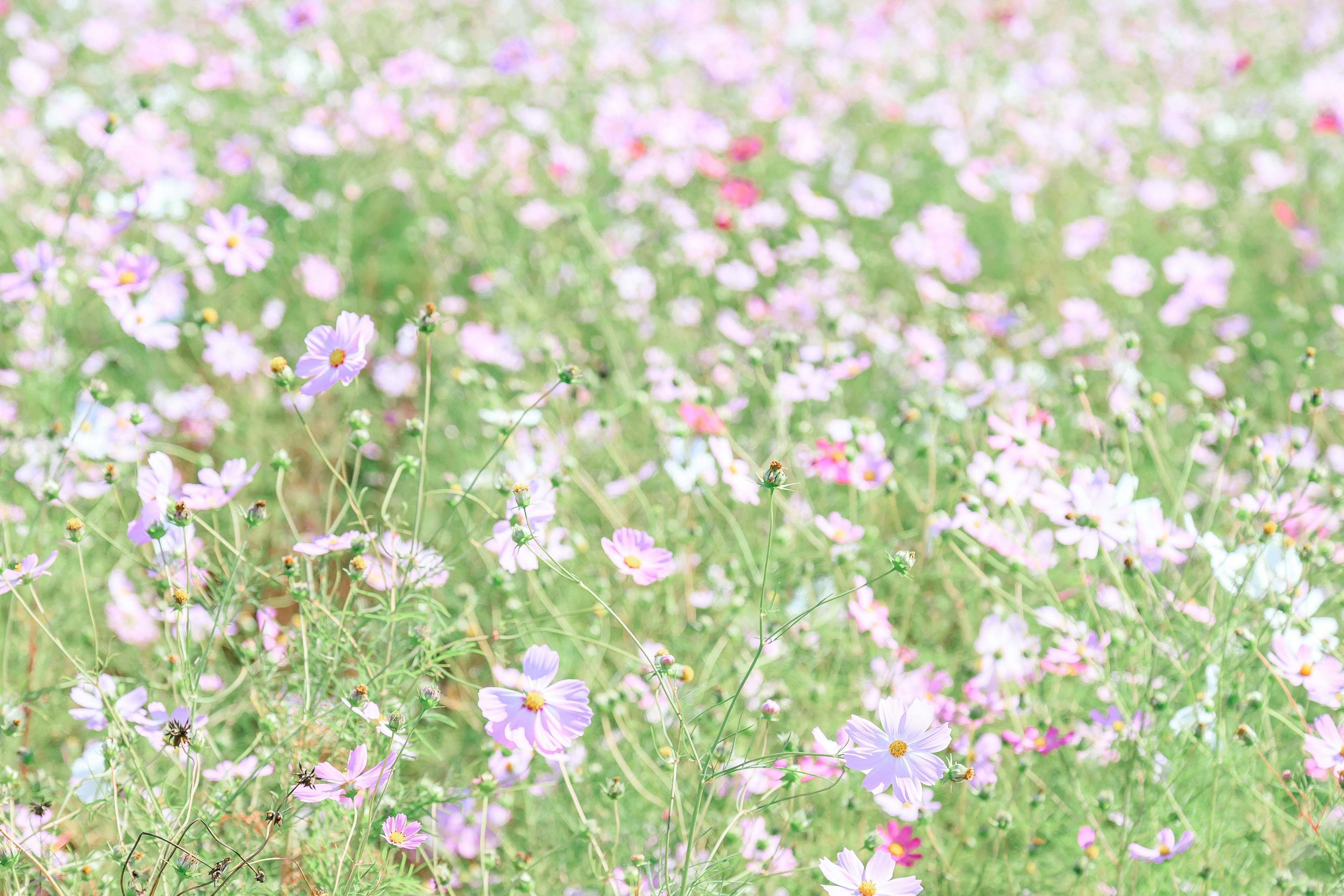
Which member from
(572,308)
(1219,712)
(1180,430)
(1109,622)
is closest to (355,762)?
(1219,712)

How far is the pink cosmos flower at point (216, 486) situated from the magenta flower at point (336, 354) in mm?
198

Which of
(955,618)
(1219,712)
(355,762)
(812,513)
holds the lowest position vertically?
(955,618)

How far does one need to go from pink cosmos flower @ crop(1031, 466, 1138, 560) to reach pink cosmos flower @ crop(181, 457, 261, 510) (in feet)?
3.79

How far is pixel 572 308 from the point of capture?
3.09 m

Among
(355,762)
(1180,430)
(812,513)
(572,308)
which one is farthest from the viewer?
(572,308)

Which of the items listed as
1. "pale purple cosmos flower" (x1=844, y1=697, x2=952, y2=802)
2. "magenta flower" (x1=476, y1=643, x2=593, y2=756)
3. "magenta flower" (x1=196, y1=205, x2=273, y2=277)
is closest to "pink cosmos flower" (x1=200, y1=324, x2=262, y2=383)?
"magenta flower" (x1=196, y1=205, x2=273, y2=277)

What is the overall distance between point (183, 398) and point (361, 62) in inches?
75.8

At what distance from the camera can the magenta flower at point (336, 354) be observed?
1.24 meters

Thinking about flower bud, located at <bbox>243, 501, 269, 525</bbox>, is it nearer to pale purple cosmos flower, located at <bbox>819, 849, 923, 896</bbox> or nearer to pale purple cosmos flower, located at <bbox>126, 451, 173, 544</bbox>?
pale purple cosmos flower, located at <bbox>126, 451, 173, 544</bbox>

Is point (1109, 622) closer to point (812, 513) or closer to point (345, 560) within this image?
point (812, 513)

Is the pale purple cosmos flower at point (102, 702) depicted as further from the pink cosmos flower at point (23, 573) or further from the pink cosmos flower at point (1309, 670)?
the pink cosmos flower at point (1309, 670)

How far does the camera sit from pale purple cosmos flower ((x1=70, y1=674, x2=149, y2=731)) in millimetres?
1257

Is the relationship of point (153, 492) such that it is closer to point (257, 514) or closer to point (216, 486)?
point (216, 486)

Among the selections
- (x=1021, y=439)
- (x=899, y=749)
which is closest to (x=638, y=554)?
(x=899, y=749)
